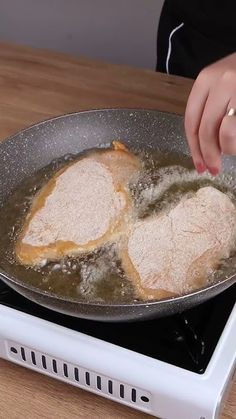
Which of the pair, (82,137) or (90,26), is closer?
(82,137)

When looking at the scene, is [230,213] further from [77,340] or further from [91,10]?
[91,10]

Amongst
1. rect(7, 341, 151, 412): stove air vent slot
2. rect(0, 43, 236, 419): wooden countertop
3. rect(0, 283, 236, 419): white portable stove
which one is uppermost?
rect(0, 43, 236, 419): wooden countertop

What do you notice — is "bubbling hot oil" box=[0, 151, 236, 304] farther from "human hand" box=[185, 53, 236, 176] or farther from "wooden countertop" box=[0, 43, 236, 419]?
"wooden countertop" box=[0, 43, 236, 419]

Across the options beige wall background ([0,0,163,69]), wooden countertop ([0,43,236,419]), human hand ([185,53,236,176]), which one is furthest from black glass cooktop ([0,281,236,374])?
beige wall background ([0,0,163,69])

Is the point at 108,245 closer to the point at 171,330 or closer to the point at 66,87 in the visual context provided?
the point at 171,330

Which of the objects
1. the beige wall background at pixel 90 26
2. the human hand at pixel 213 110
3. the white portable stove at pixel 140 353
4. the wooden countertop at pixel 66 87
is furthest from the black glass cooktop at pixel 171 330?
the beige wall background at pixel 90 26

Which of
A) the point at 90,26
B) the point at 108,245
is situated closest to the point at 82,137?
the point at 108,245

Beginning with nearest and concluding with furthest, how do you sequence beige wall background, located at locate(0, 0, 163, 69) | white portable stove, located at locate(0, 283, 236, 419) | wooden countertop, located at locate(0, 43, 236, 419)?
white portable stove, located at locate(0, 283, 236, 419), wooden countertop, located at locate(0, 43, 236, 419), beige wall background, located at locate(0, 0, 163, 69)
